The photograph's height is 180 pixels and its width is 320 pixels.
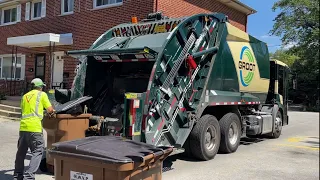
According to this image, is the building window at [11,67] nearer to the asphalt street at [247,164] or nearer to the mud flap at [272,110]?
the asphalt street at [247,164]

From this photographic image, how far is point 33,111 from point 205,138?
3484 mm

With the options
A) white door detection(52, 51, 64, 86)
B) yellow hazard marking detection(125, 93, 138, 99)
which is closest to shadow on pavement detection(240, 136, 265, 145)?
yellow hazard marking detection(125, 93, 138, 99)

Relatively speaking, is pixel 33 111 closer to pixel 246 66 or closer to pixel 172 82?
pixel 172 82

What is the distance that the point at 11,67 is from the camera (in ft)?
65.6

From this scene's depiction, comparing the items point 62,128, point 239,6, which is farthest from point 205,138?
point 239,6

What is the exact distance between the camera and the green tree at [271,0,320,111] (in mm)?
27047

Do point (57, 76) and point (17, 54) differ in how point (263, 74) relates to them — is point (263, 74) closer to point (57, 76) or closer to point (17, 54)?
point (57, 76)

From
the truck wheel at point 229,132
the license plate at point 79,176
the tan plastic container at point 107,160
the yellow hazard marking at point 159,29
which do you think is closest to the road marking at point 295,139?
the truck wheel at point 229,132

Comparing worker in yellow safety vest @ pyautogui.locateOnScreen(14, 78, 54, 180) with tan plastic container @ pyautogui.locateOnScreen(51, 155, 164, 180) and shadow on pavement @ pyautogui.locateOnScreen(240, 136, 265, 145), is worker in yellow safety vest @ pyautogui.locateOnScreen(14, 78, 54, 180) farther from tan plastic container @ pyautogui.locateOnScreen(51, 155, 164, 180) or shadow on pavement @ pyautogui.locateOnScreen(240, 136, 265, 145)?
shadow on pavement @ pyautogui.locateOnScreen(240, 136, 265, 145)

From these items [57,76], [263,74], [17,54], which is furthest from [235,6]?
[17,54]

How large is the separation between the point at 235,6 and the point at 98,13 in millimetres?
6682

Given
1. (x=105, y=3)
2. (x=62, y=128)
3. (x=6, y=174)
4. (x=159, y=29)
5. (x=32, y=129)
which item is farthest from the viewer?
(x=105, y=3)

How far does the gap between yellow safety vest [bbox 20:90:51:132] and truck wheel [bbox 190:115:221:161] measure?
2999 mm

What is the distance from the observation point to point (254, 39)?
9.72 m
